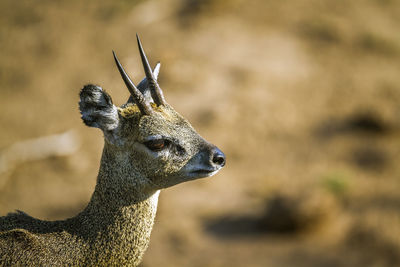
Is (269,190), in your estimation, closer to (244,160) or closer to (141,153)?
(244,160)

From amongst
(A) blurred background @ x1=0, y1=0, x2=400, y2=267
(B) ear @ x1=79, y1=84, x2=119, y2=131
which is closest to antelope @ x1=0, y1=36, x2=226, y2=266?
(B) ear @ x1=79, y1=84, x2=119, y2=131

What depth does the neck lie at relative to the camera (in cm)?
432

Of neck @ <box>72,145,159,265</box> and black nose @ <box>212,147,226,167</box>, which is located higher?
black nose @ <box>212,147,226,167</box>

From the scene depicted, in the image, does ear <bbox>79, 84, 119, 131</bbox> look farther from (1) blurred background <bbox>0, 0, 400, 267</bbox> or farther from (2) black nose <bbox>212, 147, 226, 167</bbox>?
(1) blurred background <bbox>0, 0, 400, 267</bbox>

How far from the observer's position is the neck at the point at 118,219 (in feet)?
14.2

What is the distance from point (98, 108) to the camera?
14.3ft

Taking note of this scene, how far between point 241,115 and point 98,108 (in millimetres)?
9415

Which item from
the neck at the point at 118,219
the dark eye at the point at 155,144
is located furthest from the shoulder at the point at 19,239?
the dark eye at the point at 155,144

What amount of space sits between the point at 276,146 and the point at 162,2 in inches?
314

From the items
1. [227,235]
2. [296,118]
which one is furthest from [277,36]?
[227,235]

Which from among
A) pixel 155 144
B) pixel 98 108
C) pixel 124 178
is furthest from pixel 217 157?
pixel 98 108

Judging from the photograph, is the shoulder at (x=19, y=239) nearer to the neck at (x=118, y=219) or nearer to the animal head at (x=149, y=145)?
the neck at (x=118, y=219)

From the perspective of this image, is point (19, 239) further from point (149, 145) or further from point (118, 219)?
point (149, 145)

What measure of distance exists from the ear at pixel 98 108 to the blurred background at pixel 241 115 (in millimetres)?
5688
